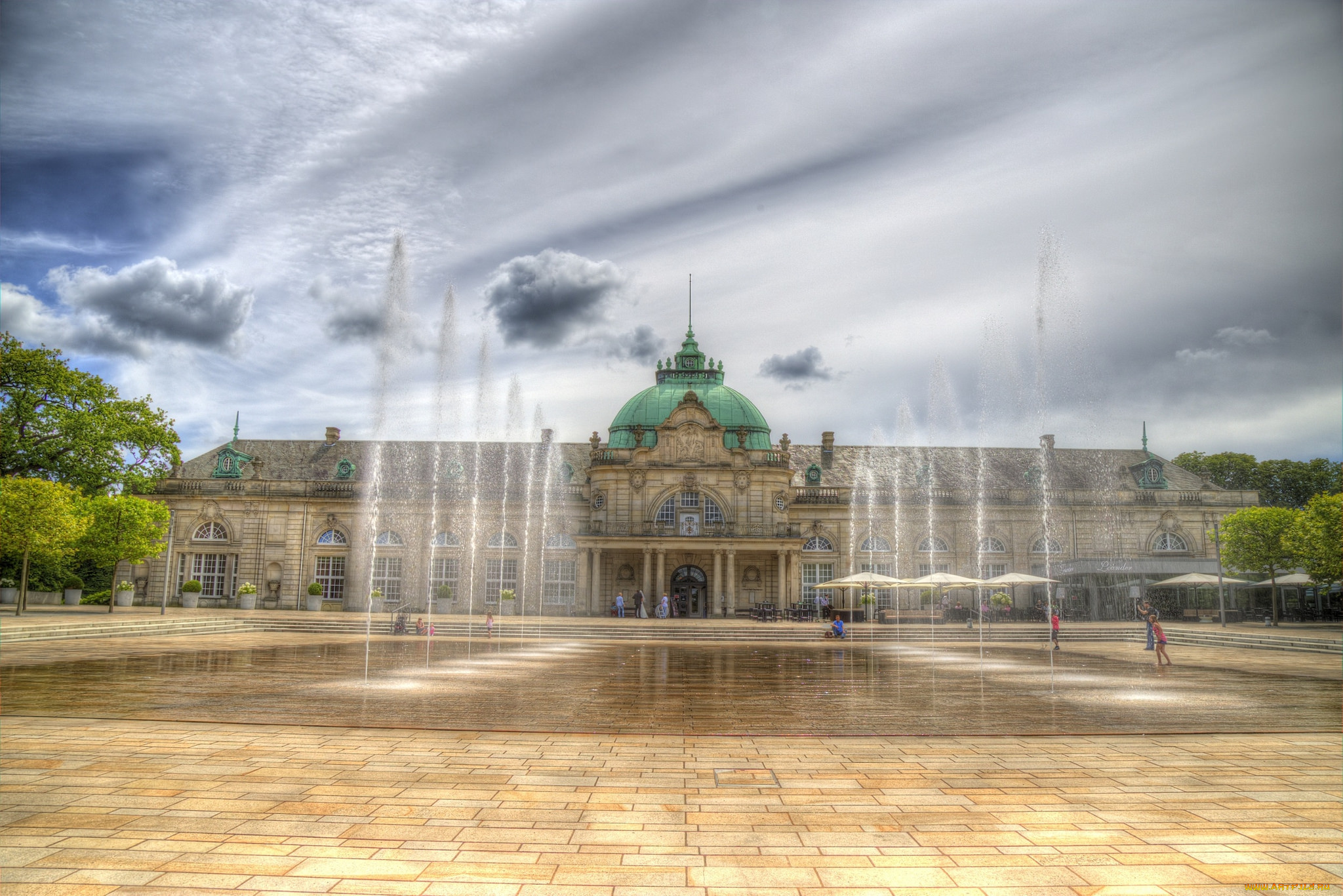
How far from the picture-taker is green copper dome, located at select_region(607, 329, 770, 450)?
55281 millimetres

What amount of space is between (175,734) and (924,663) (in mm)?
18490

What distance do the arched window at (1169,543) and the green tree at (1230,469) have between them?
55.9 feet

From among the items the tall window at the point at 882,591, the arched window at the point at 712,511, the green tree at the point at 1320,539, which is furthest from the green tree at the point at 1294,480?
the arched window at the point at 712,511

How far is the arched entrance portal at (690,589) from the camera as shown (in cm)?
5162

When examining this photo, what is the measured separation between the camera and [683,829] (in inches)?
266

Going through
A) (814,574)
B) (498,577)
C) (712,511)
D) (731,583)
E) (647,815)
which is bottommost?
(647,815)

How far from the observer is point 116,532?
132 ft

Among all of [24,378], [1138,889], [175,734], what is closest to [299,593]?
[24,378]

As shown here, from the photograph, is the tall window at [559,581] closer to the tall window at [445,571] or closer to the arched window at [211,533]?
the tall window at [445,571]

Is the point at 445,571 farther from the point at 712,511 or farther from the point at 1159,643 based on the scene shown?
the point at 1159,643

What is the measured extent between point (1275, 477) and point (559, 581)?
5963 cm

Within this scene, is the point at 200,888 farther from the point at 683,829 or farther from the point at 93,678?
the point at 93,678

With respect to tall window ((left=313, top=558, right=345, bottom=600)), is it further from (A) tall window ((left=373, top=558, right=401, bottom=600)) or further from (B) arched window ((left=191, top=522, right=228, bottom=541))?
(B) arched window ((left=191, top=522, right=228, bottom=541))

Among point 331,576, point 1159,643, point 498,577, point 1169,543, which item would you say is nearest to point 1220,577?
point 1169,543
